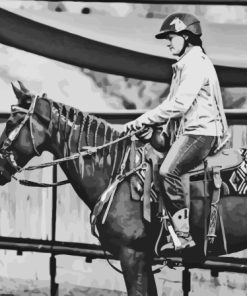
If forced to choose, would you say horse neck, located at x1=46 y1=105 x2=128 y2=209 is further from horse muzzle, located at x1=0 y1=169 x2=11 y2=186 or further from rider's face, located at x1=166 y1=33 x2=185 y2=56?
rider's face, located at x1=166 y1=33 x2=185 y2=56

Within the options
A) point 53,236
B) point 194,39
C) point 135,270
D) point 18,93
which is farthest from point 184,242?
point 18,93

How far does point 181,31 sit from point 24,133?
4.74ft

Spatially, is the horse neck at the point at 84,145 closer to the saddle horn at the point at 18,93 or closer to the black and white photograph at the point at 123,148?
the black and white photograph at the point at 123,148

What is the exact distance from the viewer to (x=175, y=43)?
4.25 m

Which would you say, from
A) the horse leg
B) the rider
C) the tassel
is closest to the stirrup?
the rider

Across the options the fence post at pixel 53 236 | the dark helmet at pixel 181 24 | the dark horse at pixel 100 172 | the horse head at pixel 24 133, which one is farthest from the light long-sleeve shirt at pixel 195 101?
the fence post at pixel 53 236

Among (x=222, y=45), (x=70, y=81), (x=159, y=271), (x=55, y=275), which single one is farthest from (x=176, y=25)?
(x=55, y=275)

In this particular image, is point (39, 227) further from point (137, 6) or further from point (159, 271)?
point (137, 6)

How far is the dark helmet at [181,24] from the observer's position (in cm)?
419

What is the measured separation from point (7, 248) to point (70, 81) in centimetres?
155

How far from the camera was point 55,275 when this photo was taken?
4.62 metres

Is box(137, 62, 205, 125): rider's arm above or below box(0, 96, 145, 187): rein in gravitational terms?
above

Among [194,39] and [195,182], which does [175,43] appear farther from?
[195,182]

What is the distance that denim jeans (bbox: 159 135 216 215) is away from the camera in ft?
12.7
